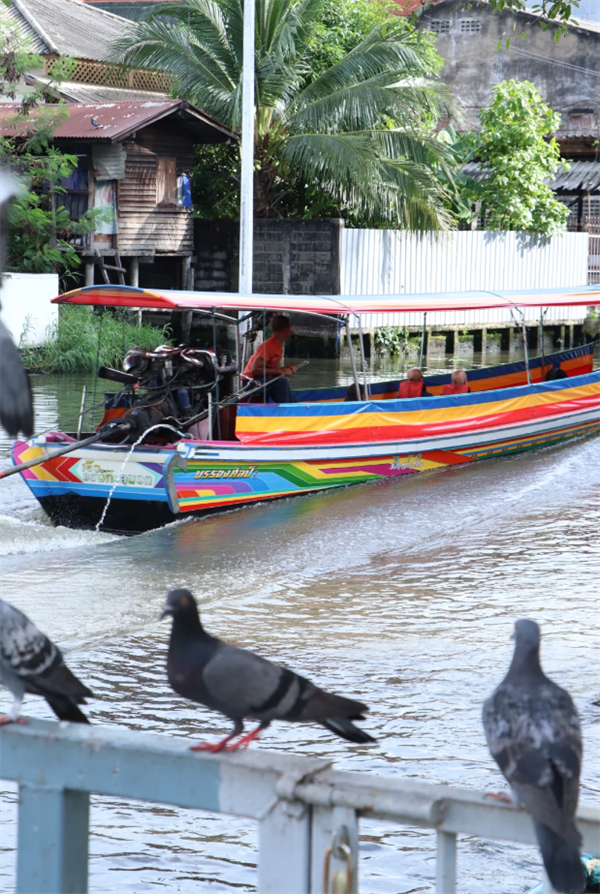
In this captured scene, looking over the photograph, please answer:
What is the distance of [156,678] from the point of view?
7141mm

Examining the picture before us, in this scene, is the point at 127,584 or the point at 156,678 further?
the point at 127,584

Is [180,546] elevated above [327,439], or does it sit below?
below

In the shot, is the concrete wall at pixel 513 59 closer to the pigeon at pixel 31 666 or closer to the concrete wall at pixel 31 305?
the concrete wall at pixel 31 305

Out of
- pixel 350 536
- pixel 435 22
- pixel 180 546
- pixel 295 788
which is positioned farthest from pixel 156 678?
pixel 435 22

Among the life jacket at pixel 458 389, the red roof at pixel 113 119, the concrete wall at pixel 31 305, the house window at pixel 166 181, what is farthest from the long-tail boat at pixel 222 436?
the house window at pixel 166 181

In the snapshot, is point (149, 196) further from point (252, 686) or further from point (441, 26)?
point (252, 686)

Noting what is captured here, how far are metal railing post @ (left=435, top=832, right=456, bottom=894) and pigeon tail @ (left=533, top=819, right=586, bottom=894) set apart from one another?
0.16 m

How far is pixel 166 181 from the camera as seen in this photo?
86.9 feet

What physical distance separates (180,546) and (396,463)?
3.81m

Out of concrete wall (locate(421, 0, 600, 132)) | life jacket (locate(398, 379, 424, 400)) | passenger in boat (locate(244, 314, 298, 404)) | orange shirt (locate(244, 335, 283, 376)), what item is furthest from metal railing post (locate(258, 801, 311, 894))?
concrete wall (locate(421, 0, 600, 132))

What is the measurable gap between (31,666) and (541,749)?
1351 mm

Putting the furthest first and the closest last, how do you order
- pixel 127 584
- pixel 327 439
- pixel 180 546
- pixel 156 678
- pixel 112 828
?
pixel 327 439, pixel 180 546, pixel 127 584, pixel 156 678, pixel 112 828

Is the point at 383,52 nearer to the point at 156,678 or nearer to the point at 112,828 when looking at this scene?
the point at 156,678

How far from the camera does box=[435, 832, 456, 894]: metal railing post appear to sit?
2182 mm
